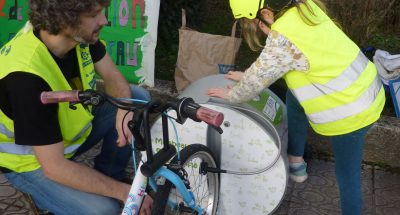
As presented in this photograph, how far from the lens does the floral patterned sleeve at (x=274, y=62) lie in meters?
2.29

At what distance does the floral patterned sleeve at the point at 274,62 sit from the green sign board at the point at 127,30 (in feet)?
4.40

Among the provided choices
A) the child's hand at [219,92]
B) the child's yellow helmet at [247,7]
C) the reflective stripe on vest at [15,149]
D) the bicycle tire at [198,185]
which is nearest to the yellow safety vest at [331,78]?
the child's yellow helmet at [247,7]

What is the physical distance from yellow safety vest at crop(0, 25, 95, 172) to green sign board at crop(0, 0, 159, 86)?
1.10m

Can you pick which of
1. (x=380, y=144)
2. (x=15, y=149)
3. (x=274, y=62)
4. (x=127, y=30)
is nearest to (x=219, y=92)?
(x=274, y=62)

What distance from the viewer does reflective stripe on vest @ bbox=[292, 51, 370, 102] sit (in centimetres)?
235

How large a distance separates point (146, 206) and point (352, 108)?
111 centimetres

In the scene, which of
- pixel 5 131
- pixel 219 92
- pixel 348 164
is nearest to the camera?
pixel 5 131

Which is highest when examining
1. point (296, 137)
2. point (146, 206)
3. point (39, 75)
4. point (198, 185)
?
point (39, 75)

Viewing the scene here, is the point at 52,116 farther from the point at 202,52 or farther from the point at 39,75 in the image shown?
the point at 202,52

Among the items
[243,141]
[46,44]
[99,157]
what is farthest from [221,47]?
[46,44]

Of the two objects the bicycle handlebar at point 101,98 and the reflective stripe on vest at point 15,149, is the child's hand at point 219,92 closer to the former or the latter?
the bicycle handlebar at point 101,98

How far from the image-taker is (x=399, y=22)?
4.91 m

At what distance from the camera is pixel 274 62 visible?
91.4 inches

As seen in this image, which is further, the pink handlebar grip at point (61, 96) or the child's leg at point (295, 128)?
the child's leg at point (295, 128)
